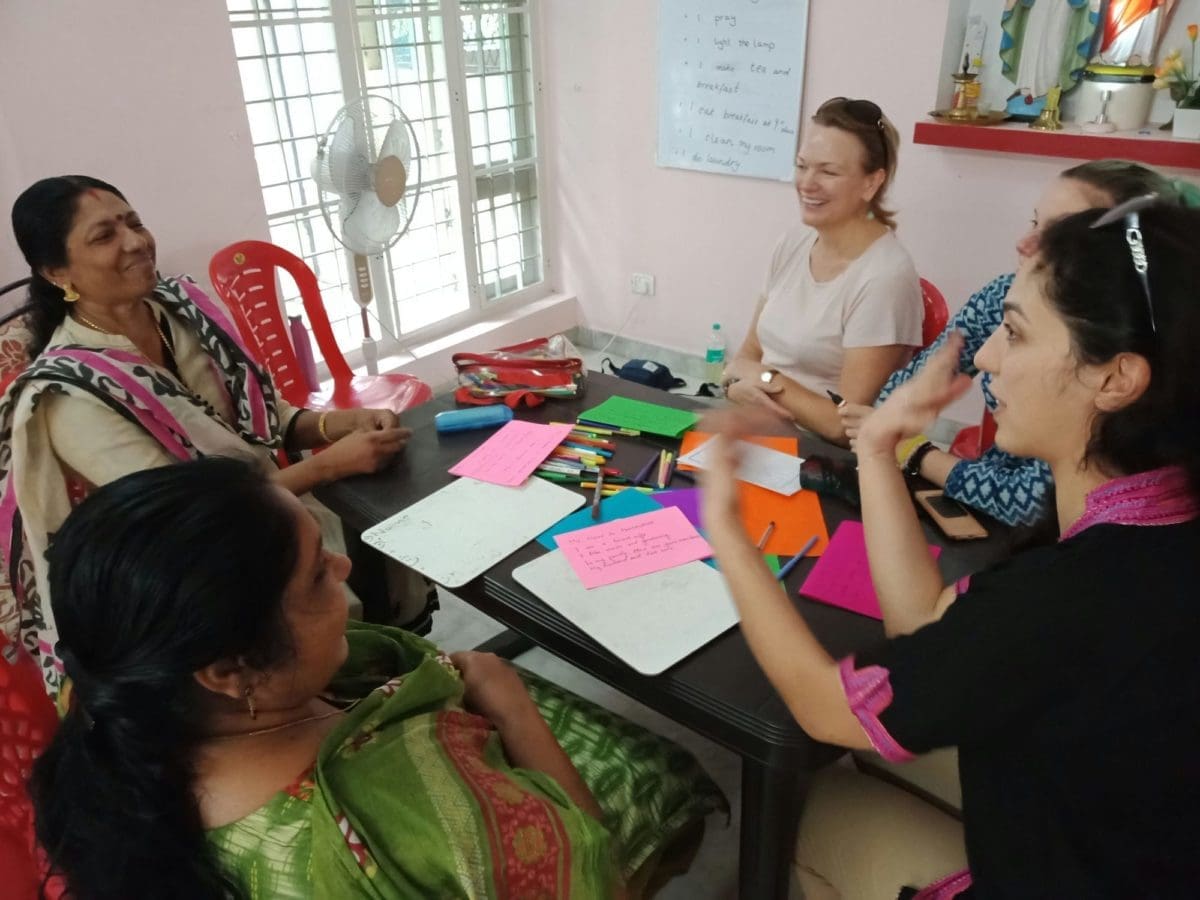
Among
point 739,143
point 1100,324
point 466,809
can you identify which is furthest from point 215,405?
point 739,143

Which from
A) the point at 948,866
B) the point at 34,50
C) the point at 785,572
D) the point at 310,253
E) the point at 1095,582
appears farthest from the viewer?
the point at 310,253

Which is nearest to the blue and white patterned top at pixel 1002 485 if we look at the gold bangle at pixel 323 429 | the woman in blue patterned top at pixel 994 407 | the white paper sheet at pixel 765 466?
the woman in blue patterned top at pixel 994 407

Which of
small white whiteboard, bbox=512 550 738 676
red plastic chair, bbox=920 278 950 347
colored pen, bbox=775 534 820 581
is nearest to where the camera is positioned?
small white whiteboard, bbox=512 550 738 676

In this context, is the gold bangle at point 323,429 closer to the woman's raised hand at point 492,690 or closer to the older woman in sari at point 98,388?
the older woman in sari at point 98,388

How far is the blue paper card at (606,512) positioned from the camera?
1300 mm

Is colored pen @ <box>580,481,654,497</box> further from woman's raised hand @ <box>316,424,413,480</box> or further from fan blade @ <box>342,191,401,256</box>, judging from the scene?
fan blade @ <box>342,191,401,256</box>

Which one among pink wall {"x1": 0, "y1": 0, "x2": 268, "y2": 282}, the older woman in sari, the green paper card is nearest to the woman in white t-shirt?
the green paper card

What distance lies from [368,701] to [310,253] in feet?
8.39

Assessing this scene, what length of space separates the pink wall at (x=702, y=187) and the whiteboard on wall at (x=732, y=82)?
2.4 inches

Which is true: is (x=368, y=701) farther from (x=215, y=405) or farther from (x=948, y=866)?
(x=215, y=405)

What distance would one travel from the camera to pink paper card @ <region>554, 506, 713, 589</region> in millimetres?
1206

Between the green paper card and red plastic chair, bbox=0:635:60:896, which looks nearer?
red plastic chair, bbox=0:635:60:896

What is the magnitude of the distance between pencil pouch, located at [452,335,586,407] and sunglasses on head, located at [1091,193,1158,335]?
1066 mm

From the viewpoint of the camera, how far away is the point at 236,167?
2.66m
